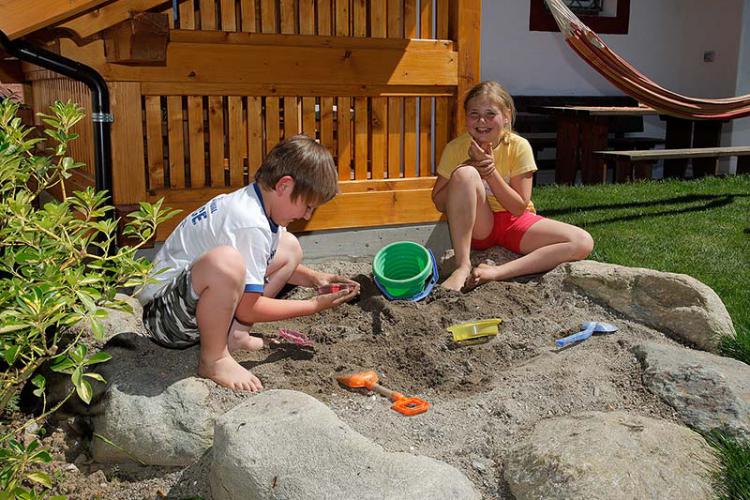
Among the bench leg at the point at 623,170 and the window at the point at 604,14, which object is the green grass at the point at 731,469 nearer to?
the bench leg at the point at 623,170

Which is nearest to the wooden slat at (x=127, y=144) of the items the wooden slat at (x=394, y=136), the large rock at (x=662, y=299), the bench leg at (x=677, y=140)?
the wooden slat at (x=394, y=136)

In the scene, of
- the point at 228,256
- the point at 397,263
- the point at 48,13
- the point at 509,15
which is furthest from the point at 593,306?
the point at 509,15

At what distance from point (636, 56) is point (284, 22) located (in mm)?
7638

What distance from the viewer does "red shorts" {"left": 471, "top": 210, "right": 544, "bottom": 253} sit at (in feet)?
14.8

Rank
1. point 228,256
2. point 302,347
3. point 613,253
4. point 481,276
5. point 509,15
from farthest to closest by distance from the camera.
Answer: point 509,15, point 613,253, point 481,276, point 302,347, point 228,256

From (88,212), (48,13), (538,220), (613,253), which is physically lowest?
(613,253)

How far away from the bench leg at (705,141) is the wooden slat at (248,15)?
21.9 ft

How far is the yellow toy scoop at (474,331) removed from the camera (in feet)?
11.6

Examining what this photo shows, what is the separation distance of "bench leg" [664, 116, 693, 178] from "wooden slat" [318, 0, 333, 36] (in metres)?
6.26

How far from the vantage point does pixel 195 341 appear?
323 cm

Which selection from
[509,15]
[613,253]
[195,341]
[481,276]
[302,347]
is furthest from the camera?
[509,15]

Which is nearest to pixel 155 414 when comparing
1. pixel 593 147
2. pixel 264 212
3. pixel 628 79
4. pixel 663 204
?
pixel 264 212

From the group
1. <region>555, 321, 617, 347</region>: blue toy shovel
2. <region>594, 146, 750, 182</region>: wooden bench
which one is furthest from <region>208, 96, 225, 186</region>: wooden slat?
<region>594, 146, 750, 182</region>: wooden bench

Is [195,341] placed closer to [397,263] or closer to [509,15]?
[397,263]
